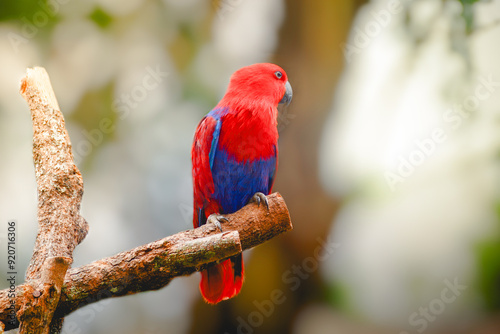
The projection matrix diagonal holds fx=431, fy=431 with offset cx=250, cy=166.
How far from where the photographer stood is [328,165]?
4305 mm

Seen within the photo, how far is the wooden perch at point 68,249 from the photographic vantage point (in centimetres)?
165

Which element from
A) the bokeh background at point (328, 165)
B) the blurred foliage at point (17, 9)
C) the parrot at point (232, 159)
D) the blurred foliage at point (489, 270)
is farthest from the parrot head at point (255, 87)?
the blurred foliage at point (17, 9)

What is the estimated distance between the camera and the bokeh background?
4.11 m

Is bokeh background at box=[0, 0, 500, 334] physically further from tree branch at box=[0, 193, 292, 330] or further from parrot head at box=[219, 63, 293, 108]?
tree branch at box=[0, 193, 292, 330]

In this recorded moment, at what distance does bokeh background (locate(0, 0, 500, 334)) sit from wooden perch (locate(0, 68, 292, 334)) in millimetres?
2029

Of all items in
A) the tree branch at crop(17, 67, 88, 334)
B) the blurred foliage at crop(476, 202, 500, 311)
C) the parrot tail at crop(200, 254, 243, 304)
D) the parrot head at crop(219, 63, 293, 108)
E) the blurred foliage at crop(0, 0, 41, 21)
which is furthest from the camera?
the blurred foliage at crop(0, 0, 41, 21)

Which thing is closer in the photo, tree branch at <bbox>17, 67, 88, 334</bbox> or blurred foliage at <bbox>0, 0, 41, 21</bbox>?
tree branch at <bbox>17, 67, 88, 334</bbox>

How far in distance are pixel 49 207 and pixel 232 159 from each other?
1023mm

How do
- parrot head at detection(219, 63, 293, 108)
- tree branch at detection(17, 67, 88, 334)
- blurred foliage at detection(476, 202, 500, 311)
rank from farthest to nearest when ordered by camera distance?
1. blurred foliage at detection(476, 202, 500, 311)
2. parrot head at detection(219, 63, 293, 108)
3. tree branch at detection(17, 67, 88, 334)

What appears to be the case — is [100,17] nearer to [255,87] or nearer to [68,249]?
[255,87]

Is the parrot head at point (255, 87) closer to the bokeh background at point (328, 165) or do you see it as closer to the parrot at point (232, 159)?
the parrot at point (232, 159)

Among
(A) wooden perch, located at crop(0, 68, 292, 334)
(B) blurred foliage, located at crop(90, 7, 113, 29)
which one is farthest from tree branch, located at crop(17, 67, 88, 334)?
(B) blurred foliage, located at crop(90, 7, 113, 29)

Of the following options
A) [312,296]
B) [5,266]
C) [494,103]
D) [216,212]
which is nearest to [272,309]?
[312,296]

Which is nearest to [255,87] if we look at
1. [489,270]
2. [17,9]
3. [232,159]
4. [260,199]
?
[232,159]
